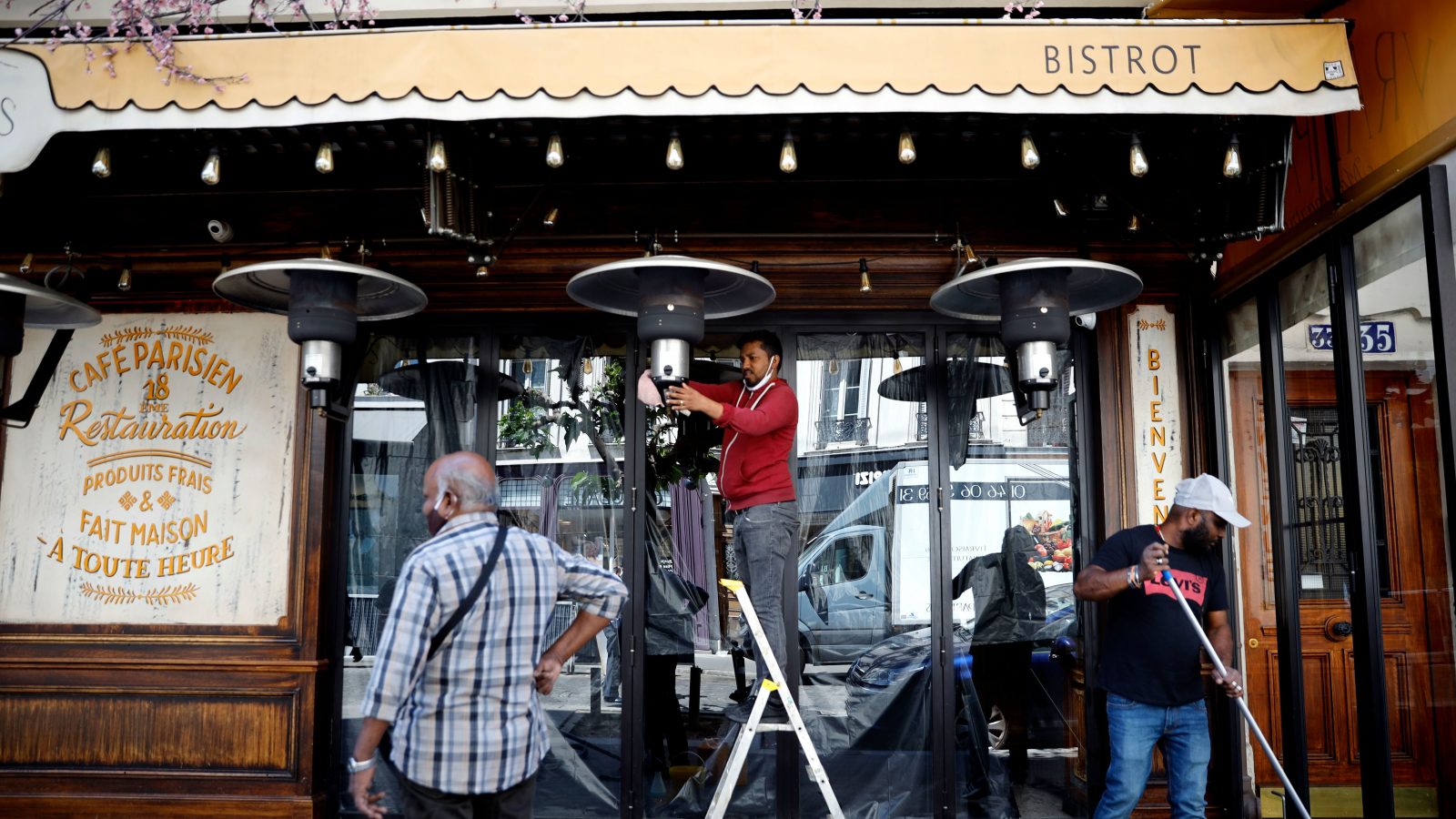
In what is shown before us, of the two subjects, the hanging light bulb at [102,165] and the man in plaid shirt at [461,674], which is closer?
the man in plaid shirt at [461,674]

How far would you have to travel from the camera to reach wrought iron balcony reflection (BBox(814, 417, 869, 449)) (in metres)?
5.31

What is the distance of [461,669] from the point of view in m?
2.92

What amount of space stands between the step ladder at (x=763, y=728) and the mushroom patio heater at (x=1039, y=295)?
5.23 ft

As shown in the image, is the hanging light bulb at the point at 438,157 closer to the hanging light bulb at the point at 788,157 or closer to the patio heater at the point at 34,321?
the hanging light bulb at the point at 788,157

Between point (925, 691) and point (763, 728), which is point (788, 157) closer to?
point (763, 728)

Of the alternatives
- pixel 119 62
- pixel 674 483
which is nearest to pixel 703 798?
pixel 674 483

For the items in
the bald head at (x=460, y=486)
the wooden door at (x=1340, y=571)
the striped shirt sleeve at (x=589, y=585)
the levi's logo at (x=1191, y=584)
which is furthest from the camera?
the levi's logo at (x=1191, y=584)

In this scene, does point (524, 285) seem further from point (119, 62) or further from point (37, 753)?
point (37, 753)

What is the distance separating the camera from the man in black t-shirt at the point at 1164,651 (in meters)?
4.21

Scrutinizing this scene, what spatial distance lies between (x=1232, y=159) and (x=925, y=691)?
2.85 m

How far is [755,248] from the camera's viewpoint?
16.9 feet

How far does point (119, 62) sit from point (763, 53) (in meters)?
2.46

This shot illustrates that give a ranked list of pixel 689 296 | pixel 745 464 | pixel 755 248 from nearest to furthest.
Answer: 1. pixel 689 296
2. pixel 745 464
3. pixel 755 248

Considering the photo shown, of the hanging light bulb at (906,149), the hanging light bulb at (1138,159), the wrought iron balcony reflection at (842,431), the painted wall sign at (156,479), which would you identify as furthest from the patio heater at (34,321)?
the hanging light bulb at (1138,159)
